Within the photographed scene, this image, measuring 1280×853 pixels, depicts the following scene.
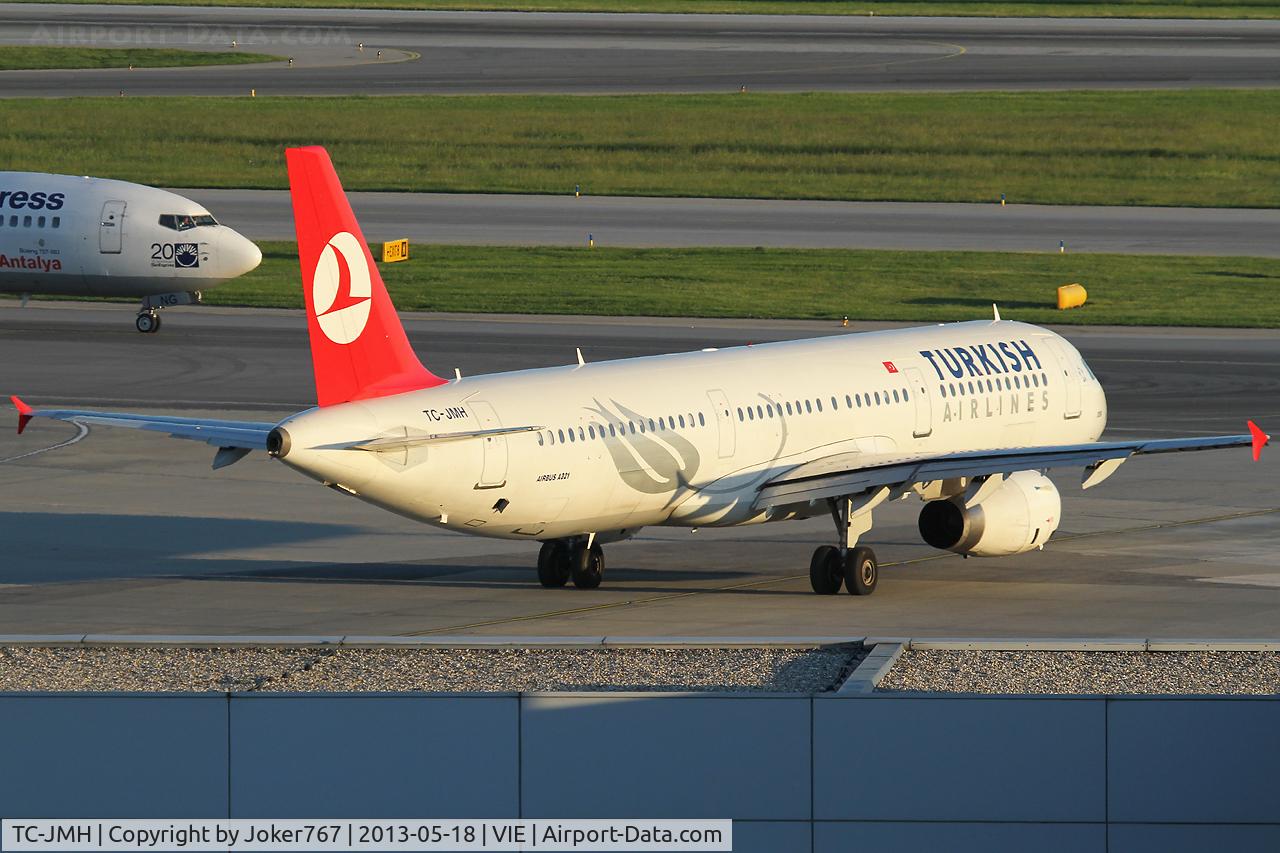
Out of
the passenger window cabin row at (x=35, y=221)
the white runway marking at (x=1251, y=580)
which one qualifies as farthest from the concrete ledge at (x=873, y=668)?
the passenger window cabin row at (x=35, y=221)

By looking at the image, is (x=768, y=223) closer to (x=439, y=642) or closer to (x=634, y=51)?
(x=634, y=51)

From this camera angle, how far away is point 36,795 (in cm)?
2059

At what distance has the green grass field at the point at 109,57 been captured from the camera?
470 ft

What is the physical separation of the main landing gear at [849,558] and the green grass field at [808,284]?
125 ft

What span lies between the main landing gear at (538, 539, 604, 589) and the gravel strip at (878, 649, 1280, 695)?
10303mm

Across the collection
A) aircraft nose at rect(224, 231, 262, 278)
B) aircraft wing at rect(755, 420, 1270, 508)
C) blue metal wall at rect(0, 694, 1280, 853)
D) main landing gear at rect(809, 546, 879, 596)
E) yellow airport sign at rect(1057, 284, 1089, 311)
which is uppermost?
aircraft nose at rect(224, 231, 262, 278)

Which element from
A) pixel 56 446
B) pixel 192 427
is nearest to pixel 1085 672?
pixel 192 427

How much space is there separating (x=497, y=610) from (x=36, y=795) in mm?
15308

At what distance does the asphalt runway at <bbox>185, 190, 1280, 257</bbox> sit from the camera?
9369 centimetres

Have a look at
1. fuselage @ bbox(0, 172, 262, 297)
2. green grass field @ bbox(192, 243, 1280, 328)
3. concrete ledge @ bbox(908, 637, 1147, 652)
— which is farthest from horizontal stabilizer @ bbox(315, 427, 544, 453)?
green grass field @ bbox(192, 243, 1280, 328)

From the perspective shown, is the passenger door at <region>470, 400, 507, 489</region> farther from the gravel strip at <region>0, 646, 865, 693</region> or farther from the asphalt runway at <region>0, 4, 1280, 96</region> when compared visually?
the asphalt runway at <region>0, 4, 1280, 96</region>

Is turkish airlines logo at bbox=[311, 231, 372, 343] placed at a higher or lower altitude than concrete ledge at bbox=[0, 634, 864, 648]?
higher

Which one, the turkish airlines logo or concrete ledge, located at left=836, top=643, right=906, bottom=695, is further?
the turkish airlines logo

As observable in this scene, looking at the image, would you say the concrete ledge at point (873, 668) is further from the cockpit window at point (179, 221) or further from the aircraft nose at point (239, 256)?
the aircraft nose at point (239, 256)
